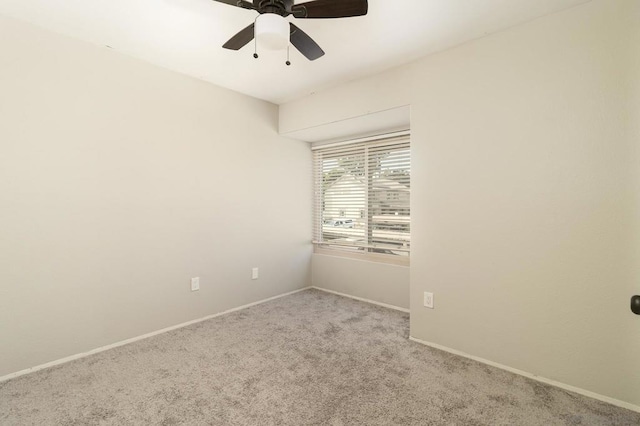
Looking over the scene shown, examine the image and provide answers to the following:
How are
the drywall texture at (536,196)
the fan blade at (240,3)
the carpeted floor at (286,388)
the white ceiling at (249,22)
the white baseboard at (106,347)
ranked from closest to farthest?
the fan blade at (240,3) < the carpeted floor at (286,388) < the drywall texture at (536,196) < the white ceiling at (249,22) < the white baseboard at (106,347)

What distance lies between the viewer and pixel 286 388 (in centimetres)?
186

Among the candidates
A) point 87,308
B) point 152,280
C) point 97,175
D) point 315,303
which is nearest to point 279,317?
point 315,303

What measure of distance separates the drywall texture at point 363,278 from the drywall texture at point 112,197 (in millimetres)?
897

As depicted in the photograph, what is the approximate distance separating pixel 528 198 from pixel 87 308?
332 cm

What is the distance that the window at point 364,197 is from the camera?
337cm

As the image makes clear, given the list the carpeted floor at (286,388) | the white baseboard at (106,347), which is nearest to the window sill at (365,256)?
the carpeted floor at (286,388)

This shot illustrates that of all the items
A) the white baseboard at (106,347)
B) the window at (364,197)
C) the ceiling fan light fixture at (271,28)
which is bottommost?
the white baseboard at (106,347)

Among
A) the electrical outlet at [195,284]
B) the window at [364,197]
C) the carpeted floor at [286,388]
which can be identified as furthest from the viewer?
the window at [364,197]

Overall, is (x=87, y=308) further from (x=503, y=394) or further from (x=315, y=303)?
(x=503, y=394)

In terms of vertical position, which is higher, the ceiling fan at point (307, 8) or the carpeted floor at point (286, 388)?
the ceiling fan at point (307, 8)

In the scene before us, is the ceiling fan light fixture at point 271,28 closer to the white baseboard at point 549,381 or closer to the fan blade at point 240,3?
the fan blade at point 240,3

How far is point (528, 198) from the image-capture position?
2.00m

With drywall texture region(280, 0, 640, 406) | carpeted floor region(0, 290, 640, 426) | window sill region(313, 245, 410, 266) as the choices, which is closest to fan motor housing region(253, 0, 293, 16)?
drywall texture region(280, 0, 640, 406)

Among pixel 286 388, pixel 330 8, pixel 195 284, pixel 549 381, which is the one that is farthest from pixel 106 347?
pixel 549 381
